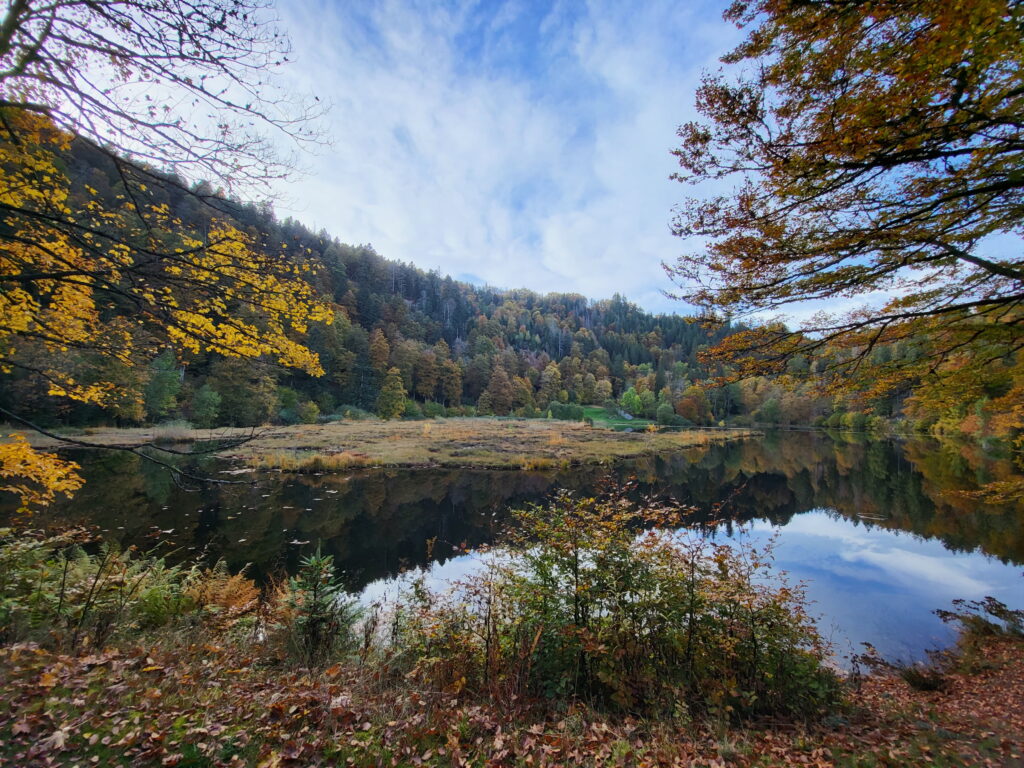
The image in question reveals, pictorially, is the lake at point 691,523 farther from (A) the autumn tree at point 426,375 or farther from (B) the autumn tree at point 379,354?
(A) the autumn tree at point 426,375

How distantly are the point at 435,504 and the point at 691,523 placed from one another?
10.2 metres

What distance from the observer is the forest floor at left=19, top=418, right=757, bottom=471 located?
834 inches

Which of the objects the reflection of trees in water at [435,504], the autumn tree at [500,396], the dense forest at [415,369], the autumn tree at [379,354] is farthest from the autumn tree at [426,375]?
the reflection of trees in water at [435,504]

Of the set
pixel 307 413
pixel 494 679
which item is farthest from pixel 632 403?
pixel 494 679

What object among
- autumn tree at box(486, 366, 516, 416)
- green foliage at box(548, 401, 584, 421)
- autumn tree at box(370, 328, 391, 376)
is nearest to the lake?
autumn tree at box(370, 328, 391, 376)

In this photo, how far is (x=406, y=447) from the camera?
84.3 feet

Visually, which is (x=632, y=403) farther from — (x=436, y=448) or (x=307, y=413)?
(x=307, y=413)

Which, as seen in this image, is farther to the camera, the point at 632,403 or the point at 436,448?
the point at 632,403

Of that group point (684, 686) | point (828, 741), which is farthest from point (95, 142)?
point (828, 741)

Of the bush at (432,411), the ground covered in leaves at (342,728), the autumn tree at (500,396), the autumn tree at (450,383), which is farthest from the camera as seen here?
the autumn tree at (500,396)

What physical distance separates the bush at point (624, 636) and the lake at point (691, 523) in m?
1.11

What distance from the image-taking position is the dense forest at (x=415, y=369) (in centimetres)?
623

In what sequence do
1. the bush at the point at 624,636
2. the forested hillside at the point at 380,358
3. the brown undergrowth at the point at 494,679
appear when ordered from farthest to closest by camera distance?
the forested hillside at the point at 380,358 < the bush at the point at 624,636 < the brown undergrowth at the point at 494,679

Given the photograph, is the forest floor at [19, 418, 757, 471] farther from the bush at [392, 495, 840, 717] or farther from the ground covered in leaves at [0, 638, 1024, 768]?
the ground covered in leaves at [0, 638, 1024, 768]
